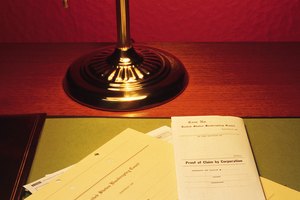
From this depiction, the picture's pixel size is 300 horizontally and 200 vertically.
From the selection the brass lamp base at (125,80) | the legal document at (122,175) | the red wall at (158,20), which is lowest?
the legal document at (122,175)

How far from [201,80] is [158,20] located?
0.81 ft

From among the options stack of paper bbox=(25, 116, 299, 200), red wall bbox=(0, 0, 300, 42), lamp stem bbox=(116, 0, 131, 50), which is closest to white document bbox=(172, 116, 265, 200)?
stack of paper bbox=(25, 116, 299, 200)

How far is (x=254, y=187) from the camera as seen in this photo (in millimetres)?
509

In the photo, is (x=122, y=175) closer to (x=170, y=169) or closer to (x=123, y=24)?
(x=170, y=169)

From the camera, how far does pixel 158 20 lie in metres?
0.96

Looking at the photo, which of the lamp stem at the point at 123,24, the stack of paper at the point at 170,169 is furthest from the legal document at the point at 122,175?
the lamp stem at the point at 123,24

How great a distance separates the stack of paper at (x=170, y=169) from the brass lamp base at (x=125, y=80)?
0.08 metres

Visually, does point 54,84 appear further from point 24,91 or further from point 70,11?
point 70,11

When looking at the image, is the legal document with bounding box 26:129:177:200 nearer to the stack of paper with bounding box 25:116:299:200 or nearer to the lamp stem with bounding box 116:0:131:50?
the stack of paper with bounding box 25:116:299:200

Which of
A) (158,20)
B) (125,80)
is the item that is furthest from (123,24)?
(158,20)

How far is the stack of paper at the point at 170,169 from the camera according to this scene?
50cm

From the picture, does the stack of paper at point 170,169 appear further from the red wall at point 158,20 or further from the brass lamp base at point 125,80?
the red wall at point 158,20

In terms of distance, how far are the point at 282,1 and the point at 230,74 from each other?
0.87 ft

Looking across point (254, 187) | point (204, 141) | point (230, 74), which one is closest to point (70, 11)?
point (230, 74)
